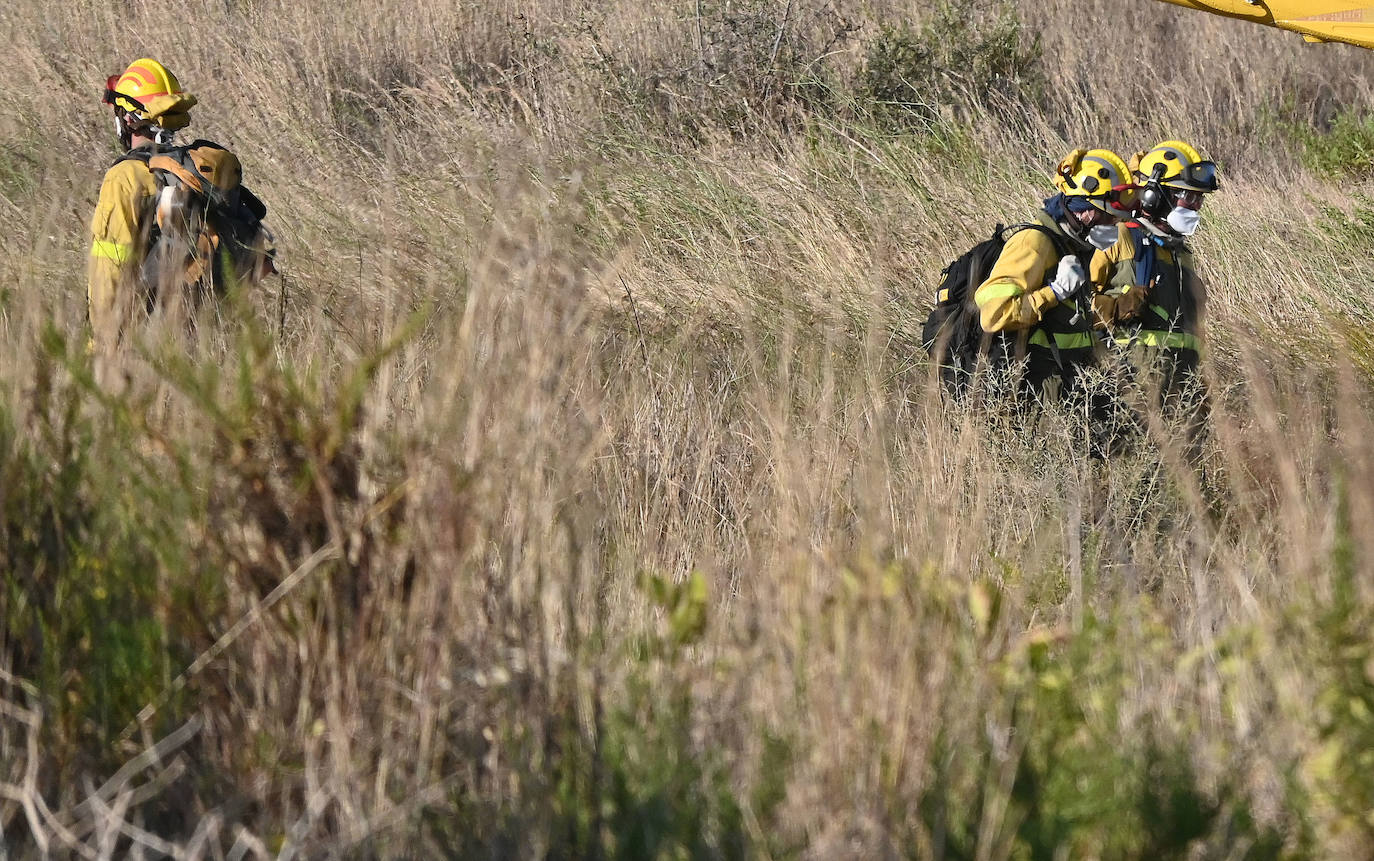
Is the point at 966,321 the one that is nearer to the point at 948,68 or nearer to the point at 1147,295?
the point at 1147,295

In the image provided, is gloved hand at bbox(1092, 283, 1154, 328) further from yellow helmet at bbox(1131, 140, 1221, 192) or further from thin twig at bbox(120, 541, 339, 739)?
thin twig at bbox(120, 541, 339, 739)

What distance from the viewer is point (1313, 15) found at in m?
6.96

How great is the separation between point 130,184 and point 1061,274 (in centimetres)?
296

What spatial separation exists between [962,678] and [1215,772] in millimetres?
406

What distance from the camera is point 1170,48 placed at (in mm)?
12367

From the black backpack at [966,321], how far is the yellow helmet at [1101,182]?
206mm

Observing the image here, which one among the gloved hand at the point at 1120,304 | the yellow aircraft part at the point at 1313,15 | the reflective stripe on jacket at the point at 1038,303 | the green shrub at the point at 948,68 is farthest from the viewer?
the green shrub at the point at 948,68

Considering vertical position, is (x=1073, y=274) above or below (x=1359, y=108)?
above

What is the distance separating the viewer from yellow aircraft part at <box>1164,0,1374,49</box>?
6.73 m

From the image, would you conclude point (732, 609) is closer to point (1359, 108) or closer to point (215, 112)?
point (215, 112)

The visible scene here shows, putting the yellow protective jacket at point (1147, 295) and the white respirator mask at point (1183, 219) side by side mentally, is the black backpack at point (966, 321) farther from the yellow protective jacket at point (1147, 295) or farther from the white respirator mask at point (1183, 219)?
the white respirator mask at point (1183, 219)

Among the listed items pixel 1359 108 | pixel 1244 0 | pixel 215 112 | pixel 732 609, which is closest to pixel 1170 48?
pixel 1359 108

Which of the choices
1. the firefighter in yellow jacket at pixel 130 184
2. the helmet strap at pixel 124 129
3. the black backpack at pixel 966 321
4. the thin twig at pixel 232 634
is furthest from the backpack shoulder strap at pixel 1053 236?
the thin twig at pixel 232 634

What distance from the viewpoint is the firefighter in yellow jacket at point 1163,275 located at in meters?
5.02
